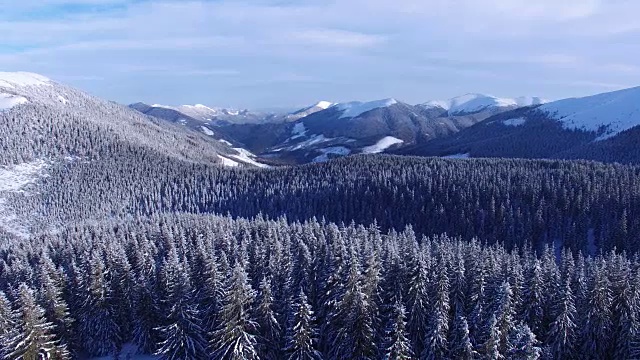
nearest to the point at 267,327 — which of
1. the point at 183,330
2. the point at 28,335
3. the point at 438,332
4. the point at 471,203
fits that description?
the point at 183,330

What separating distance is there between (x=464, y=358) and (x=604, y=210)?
342 feet

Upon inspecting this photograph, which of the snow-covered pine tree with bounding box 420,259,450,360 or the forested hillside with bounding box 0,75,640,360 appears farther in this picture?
the forested hillside with bounding box 0,75,640,360

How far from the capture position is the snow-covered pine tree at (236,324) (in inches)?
1893

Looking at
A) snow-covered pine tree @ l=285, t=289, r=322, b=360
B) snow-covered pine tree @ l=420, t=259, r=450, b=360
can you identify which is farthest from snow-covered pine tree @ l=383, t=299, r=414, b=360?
snow-covered pine tree @ l=285, t=289, r=322, b=360

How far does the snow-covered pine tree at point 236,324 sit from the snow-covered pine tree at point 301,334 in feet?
12.5

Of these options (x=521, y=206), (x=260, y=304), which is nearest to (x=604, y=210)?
(x=521, y=206)

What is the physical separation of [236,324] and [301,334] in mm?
6549

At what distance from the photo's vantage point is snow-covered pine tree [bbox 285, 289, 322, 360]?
48.8 m

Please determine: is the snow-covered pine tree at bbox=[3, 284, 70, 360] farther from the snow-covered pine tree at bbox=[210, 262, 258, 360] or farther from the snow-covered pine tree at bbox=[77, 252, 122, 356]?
the snow-covered pine tree at bbox=[210, 262, 258, 360]

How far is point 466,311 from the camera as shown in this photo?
57.1 metres

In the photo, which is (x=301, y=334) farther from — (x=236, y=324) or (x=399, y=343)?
(x=399, y=343)

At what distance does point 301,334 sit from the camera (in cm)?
4959

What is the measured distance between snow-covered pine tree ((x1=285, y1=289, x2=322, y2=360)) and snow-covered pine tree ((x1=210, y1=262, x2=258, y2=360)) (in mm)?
3796

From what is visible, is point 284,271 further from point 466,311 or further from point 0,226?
point 0,226
